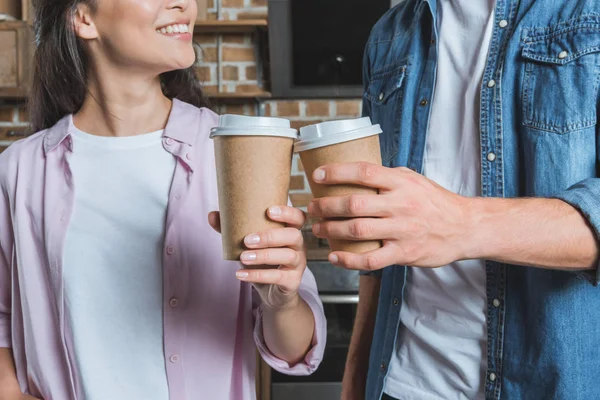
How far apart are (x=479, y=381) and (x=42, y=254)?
734 millimetres

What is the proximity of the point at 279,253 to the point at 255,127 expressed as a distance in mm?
154

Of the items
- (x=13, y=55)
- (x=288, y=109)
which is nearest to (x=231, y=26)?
(x=288, y=109)

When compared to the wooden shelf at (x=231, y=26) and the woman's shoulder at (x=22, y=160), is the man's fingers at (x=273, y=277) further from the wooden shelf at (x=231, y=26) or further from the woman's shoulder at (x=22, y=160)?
the wooden shelf at (x=231, y=26)

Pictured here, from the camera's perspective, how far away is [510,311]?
3.14ft

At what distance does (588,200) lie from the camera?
0.78 m

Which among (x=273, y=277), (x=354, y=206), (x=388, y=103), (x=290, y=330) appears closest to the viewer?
(x=354, y=206)

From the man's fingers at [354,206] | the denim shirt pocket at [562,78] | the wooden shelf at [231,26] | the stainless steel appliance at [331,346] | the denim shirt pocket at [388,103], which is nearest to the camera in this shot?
the man's fingers at [354,206]

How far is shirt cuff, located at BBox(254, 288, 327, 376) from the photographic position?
95 cm

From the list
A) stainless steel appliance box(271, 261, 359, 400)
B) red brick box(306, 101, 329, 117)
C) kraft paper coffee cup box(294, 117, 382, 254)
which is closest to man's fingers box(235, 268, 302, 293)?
kraft paper coffee cup box(294, 117, 382, 254)

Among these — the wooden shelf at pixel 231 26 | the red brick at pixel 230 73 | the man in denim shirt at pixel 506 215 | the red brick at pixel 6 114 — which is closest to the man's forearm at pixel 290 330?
the man in denim shirt at pixel 506 215

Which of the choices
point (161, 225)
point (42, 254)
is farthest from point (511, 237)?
point (42, 254)

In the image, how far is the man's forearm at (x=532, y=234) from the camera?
75 centimetres

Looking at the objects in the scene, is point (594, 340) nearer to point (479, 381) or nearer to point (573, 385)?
point (573, 385)

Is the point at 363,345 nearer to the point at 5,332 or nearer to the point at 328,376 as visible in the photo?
the point at 5,332
